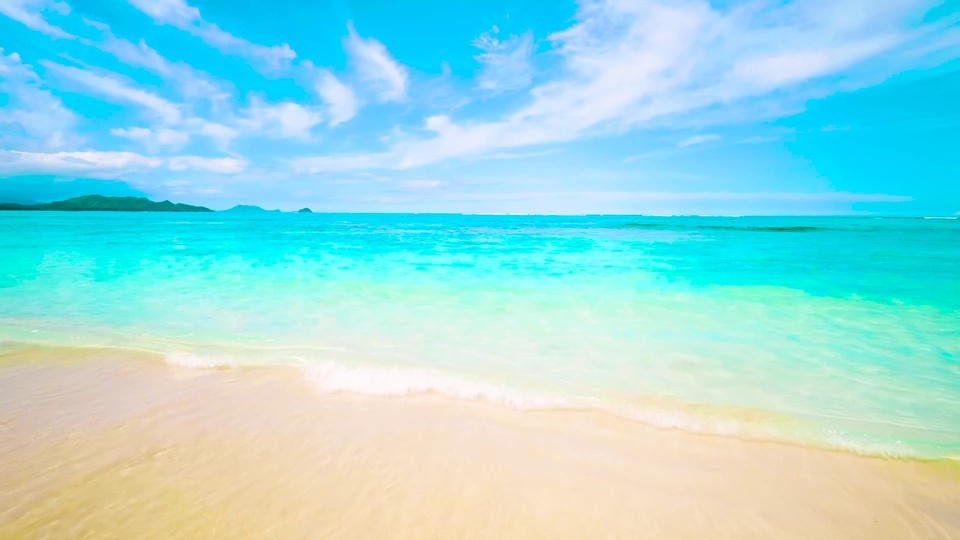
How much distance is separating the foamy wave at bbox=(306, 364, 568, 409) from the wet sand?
0.23m

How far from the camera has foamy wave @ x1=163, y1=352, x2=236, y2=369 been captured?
5082 mm

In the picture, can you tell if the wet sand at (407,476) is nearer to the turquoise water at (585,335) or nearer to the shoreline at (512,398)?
the shoreline at (512,398)

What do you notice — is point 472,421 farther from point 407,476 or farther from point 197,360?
point 197,360

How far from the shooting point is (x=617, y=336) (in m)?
6.93

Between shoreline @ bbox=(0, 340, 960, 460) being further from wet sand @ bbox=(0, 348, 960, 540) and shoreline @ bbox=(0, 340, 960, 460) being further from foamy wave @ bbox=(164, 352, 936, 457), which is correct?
wet sand @ bbox=(0, 348, 960, 540)

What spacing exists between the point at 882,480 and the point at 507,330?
488 cm

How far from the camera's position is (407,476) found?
120 inches

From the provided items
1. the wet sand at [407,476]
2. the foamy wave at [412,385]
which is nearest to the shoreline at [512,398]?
the foamy wave at [412,385]

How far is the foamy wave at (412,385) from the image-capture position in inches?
173

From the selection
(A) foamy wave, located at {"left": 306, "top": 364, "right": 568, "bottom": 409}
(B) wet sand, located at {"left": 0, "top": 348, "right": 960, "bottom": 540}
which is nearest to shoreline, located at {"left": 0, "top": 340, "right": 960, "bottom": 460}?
(A) foamy wave, located at {"left": 306, "top": 364, "right": 568, "bottom": 409}

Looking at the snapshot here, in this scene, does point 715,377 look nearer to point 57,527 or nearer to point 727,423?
point 727,423

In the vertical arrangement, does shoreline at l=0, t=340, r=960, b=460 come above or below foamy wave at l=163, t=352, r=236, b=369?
below

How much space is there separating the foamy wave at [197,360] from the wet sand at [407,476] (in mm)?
835

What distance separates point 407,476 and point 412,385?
5.45 ft
